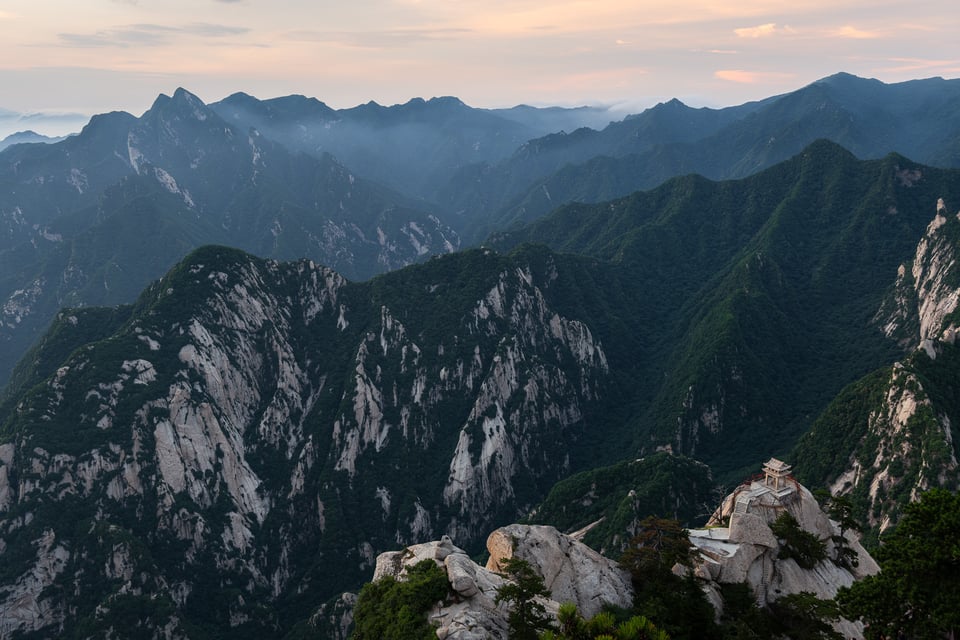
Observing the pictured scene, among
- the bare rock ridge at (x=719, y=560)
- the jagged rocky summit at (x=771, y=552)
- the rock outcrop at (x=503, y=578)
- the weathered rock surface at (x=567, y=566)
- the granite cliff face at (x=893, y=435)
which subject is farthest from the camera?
the granite cliff face at (x=893, y=435)

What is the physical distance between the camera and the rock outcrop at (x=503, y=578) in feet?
195

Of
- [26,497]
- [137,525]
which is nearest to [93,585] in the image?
[137,525]

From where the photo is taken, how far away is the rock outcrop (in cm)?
5931

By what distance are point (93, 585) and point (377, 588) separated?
458 feet

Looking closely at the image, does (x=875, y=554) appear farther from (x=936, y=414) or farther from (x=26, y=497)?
(x=26, y=497)

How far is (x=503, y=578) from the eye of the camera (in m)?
67.3

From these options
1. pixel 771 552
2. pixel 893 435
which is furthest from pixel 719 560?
pixel 893 435

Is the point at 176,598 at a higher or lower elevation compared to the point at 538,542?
lower

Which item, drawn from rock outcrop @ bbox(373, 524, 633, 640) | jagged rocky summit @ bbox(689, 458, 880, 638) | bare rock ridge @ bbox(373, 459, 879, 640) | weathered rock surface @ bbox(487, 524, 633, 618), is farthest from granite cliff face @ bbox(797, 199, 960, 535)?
rock outcrop @ bbox(373, 524, 633, 640)

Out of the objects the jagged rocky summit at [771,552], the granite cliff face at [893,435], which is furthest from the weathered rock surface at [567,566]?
the granite cliff face at [893,435]

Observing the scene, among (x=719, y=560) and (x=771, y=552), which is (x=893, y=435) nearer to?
(x=771, y=552)

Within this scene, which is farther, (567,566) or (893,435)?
(893,435)

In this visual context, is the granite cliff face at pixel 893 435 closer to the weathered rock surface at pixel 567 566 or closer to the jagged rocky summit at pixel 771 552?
the jagged rocky summit at pixel 771 552

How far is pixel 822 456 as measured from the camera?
16838cm
